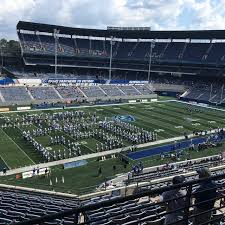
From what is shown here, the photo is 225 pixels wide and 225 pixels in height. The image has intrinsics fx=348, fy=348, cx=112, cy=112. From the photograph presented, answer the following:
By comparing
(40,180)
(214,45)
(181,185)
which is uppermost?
(214,45)

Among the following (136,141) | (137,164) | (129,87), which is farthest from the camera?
(129,87)

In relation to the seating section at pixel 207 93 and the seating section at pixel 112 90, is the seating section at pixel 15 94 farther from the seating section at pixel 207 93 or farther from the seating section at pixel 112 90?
the seating section at pixel 207 93

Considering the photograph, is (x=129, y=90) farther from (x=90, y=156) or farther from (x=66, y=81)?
(x=90, y=156)

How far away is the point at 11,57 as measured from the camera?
3145 inches

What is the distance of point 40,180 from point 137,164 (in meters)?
7.81

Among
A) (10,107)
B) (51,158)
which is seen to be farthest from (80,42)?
(51,158)

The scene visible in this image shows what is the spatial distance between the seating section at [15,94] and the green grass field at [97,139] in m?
5.91

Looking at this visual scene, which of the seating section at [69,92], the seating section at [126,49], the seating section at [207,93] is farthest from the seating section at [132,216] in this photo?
the seating section at [126,49]

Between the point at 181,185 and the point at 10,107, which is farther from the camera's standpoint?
the point at 10,107

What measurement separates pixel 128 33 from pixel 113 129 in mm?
50490

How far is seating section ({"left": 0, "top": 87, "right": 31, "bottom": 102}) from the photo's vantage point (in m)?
49.9

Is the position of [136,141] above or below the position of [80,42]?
below

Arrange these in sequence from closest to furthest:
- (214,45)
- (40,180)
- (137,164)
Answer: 1. (40,180)
2. (137,164)
3. (214,45)

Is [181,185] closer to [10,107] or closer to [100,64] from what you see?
[10,107]
